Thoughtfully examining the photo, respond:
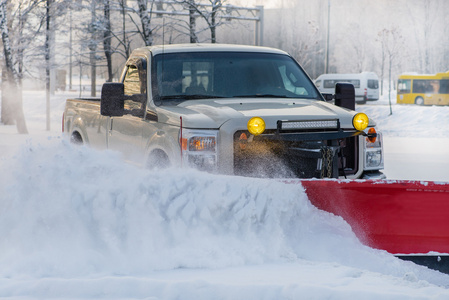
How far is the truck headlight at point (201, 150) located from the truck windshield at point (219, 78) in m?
0.93

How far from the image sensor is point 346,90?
19.9 feet

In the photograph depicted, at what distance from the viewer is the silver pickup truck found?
16.0 feet

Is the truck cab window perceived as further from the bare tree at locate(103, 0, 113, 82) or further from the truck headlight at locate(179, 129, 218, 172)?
the bare tree at locate(103, 0, 113, 82)

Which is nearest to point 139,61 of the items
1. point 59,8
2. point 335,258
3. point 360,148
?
point 360,148

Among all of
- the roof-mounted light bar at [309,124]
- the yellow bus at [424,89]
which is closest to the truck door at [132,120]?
the roof-mounted light bar at [309,124]

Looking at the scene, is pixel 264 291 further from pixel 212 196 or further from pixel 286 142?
pixel 286 142

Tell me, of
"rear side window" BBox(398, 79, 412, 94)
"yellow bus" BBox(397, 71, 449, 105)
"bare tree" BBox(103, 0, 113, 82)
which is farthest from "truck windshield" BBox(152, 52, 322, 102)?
"rear side window" BBox(398, 79, 412, 94)

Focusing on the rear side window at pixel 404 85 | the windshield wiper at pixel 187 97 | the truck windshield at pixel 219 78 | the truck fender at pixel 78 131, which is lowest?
the truck fender at pixel 78 131

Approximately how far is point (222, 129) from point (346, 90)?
168cm

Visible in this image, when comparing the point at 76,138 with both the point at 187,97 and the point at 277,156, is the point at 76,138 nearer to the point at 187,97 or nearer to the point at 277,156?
the point at 187,97

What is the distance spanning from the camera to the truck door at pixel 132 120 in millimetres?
5770

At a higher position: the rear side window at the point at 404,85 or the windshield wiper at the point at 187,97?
the rear side window at the point at 404,85

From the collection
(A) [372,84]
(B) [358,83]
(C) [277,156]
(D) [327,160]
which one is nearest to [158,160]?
(C) [277,156]

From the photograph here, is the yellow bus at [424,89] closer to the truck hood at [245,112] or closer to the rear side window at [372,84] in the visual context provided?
the rear side window at [372,84]
